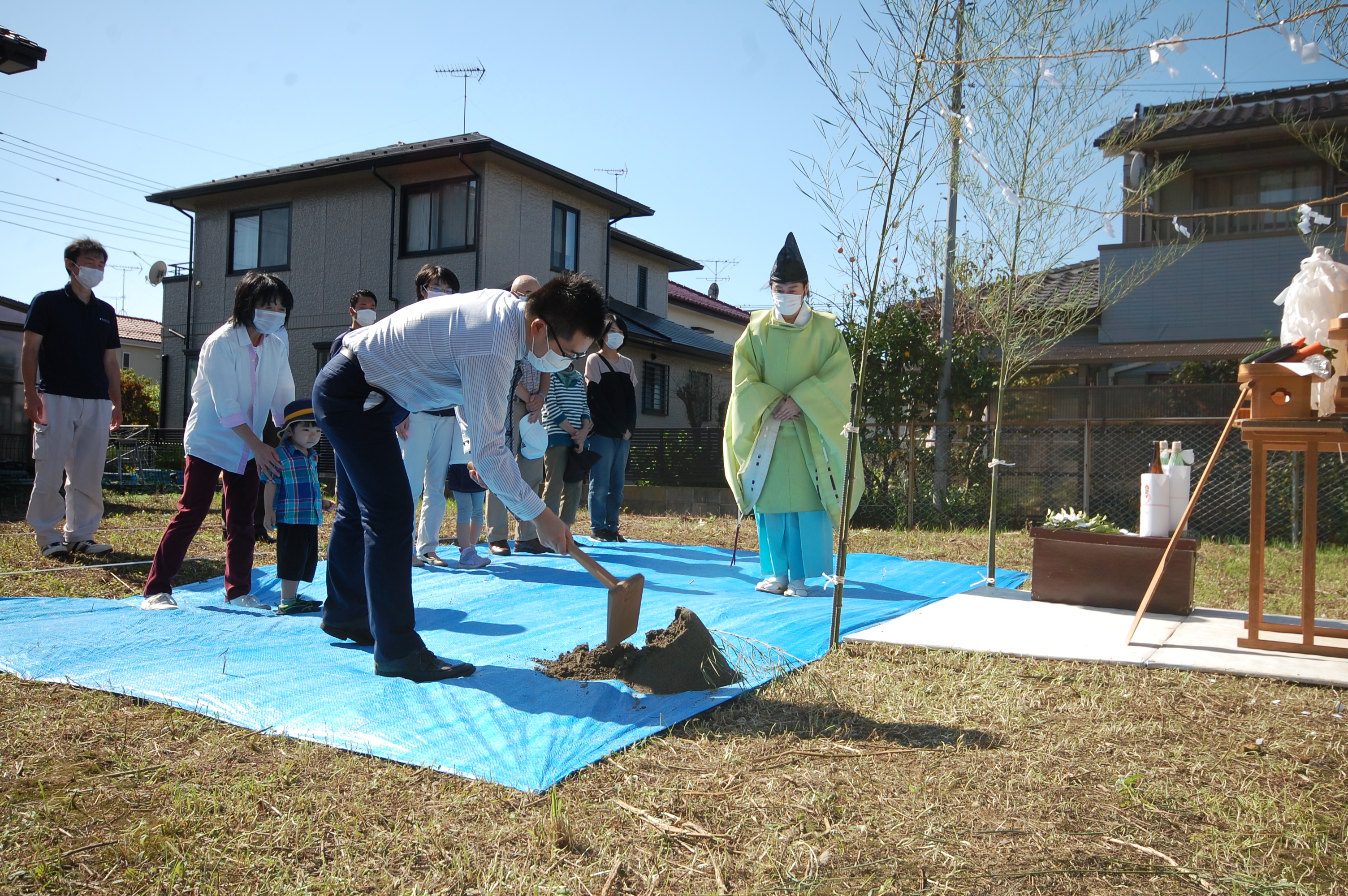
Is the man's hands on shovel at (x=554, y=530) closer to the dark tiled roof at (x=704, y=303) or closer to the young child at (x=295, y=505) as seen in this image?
the young child at (x=295, y=505)

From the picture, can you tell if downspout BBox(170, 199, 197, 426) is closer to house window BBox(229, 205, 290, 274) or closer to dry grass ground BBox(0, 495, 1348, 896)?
house window BBox(229, 205, 290, 274)

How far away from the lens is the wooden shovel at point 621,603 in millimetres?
3109

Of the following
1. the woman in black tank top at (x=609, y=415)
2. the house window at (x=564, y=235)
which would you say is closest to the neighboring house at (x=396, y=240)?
the house window at (x=564, y=235)

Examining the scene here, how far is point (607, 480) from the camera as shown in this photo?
25.0 feet

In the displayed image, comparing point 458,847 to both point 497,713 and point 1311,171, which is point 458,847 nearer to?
point 497,713

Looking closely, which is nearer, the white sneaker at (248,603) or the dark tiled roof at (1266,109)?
the white sneaker at (248,603)

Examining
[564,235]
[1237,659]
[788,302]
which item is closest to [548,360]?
[788,302]

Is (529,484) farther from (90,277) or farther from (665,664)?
(665,664)

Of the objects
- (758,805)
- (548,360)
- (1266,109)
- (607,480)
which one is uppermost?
(1266,109)

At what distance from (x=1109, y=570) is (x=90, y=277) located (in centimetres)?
627

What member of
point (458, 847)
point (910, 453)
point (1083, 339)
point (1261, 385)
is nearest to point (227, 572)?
point (458, 847)

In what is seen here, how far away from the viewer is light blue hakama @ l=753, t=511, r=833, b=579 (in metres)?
5.14

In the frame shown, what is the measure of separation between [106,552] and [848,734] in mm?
5427

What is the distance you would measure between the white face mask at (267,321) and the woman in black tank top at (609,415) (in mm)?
3134
